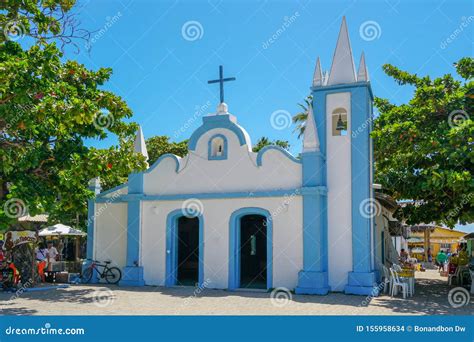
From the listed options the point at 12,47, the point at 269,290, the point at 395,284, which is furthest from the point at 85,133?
the point at 395,284

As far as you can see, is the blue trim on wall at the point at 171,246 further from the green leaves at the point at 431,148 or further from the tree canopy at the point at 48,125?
the green leaves at the point at 431,148

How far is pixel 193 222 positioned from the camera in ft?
66.6

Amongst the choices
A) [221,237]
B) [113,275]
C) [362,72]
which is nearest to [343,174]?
[362,72]

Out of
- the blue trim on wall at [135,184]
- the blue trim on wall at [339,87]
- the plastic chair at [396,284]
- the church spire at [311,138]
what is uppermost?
the blue trim on wall at [339,87]

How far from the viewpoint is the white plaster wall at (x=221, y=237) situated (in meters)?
15.4

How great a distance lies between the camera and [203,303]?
1312 cm

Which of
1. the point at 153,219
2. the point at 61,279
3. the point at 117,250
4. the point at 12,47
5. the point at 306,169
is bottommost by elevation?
the point at 61,279

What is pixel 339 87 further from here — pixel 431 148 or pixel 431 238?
pixel 431 238

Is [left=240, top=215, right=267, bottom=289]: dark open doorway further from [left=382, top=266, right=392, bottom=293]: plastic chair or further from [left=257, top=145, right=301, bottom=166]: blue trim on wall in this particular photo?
[left=382, top=266, right=392, bottom=293]: plastic chair

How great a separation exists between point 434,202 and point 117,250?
11.6 m

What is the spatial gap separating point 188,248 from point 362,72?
971 centimetres

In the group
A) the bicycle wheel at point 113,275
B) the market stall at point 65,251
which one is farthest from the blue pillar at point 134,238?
the market stall at point 65,251

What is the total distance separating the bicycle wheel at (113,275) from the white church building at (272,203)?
10.7 inches

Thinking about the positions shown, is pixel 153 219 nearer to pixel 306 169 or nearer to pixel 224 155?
pixel 224 155
